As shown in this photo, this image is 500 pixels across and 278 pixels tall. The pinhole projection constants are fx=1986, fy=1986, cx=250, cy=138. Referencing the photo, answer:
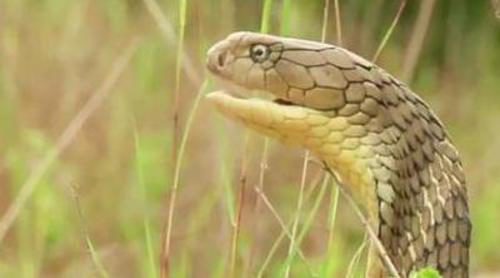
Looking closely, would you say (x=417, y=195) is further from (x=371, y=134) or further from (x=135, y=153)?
(x=135, y=153)

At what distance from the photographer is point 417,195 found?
2.39m

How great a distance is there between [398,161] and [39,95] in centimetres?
319

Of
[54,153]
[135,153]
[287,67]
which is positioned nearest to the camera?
[287,67]

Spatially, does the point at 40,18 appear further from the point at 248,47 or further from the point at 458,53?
the point at 248,47

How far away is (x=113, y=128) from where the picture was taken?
18.2 feet

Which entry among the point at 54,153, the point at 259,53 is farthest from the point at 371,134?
the point at 54,153

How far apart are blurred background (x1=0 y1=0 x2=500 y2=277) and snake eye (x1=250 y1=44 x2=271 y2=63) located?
168 cm

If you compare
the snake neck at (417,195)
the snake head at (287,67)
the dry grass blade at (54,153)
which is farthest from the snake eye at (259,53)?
the dry grass blade at (54,153)

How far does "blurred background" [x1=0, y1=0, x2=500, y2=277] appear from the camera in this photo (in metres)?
4.74

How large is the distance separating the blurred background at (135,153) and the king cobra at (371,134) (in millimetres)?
1711

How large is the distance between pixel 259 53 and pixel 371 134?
21 centimetres

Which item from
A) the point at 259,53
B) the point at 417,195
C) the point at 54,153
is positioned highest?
the point at 259,53

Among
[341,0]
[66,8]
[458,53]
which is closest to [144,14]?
[66,8]

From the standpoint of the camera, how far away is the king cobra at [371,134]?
2.37 meters
